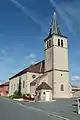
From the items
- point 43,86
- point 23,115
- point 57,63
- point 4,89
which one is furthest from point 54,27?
point 23,115

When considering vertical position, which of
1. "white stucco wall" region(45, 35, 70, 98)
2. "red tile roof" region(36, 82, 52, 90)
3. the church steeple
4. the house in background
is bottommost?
the house in background

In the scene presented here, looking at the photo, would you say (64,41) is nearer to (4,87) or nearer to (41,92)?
(41,92)

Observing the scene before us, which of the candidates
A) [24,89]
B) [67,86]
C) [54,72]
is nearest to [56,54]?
[54,72]

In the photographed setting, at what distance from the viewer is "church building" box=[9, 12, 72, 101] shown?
2102 inches

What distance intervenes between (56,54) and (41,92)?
12.6 m

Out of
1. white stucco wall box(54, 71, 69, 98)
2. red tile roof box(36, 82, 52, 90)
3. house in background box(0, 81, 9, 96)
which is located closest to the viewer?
red tile roof box(36, 82, 52, 90)

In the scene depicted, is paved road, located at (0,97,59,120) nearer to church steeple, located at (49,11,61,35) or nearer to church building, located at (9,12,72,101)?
church building, located at (9,12,72,101)

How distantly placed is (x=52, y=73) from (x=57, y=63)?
3.21 meters

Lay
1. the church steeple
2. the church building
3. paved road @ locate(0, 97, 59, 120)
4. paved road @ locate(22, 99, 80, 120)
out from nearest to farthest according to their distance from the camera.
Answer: paved road @ locate(0, 97, 59, 120), paved road @ locate(22, 99, 80, 120), the church building, the church steeple

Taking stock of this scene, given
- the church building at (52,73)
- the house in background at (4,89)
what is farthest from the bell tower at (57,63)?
the house in background at (4,89)

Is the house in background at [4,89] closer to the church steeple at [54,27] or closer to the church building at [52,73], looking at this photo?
the church building at [52,73]

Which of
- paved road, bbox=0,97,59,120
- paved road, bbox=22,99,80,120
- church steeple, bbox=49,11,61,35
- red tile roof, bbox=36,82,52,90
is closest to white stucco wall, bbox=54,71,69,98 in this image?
red tile roof, bbox=36,82,52,90

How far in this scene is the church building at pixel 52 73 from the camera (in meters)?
53.4

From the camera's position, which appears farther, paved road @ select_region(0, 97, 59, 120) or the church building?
the church building
